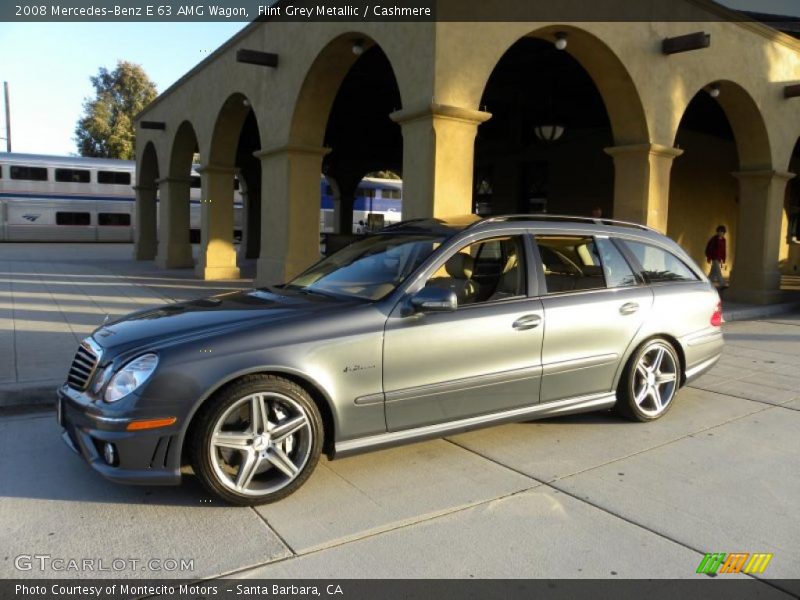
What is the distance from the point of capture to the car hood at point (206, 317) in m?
3.53

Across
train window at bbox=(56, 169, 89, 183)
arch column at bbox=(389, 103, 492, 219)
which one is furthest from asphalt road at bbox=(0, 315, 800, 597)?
train window at bbox=(56, 169, 89, 183)

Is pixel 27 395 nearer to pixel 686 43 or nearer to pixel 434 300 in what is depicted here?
pixel 434 300

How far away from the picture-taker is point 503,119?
17.5 metres

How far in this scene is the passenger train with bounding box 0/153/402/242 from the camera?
31531mm

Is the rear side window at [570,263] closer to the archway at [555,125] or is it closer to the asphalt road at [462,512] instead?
the asphalt road at [462,512]

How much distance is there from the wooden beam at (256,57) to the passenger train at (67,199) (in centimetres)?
1913

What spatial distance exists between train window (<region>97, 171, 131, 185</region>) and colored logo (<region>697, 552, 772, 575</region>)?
117 ft

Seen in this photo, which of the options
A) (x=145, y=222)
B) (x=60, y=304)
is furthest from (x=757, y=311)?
(x=145, y=222)

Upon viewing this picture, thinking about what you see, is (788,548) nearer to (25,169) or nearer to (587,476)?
(587,476)

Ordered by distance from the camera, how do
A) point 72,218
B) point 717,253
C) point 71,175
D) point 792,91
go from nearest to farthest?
1. point 792,91
2. point 717,253
3. point 71,175
4. point 72,218

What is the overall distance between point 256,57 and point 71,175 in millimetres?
26165

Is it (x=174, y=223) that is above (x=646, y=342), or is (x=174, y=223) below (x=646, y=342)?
above

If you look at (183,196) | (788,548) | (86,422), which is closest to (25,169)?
(183,196)

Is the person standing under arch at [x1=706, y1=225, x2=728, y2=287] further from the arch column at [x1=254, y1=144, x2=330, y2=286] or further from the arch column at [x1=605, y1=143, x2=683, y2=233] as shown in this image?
the arch column at [x1=254, y1=144, x2=330, y2=286]
